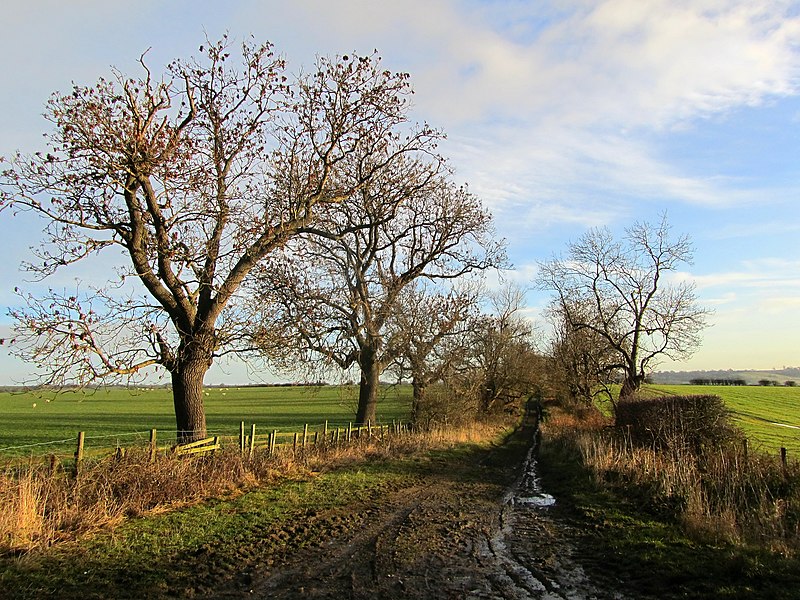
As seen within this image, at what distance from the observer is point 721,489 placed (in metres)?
11.4

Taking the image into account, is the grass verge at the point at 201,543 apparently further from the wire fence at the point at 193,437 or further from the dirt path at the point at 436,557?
the wire fence at the point at 193,437

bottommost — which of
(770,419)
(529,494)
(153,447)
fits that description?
(770,419)

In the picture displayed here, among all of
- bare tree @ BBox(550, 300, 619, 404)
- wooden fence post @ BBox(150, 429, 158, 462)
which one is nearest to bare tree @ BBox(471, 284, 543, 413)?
bare tree @ BBox(550, 300, 619, 404)

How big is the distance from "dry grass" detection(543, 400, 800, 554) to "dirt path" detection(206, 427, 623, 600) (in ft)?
7.29

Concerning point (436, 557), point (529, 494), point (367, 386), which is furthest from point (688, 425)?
point (367, 386)

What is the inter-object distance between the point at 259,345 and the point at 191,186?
4214mm

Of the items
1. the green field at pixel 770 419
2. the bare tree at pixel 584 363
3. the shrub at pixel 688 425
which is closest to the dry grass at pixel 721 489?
the shrub at pixel 688 425

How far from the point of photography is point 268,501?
11062 mm

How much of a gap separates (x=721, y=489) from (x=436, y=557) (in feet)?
23.5

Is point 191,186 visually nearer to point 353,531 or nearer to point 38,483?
point 38,483

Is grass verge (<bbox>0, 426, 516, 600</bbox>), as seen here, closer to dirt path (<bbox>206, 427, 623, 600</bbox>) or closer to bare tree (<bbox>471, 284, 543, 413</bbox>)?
dirt path (<bbox>206, 427, 623, 600</bbox>)

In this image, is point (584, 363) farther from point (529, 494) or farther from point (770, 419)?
point (529, 494)

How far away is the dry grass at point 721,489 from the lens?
850 cm

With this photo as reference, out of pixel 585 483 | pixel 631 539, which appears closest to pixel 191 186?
pixel 631 539
